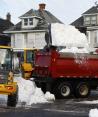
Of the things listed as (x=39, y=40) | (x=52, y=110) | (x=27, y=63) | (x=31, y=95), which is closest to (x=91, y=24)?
(x=39, y=40)

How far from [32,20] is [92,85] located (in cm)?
4456

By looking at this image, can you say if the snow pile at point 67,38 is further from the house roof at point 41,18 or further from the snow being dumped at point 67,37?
the house roof at point 41,18

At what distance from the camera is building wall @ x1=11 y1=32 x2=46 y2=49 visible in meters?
70.8

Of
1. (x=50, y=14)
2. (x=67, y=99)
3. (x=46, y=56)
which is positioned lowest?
(x=67, y=99)

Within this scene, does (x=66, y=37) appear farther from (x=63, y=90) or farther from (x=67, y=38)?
(x=63, y=90)

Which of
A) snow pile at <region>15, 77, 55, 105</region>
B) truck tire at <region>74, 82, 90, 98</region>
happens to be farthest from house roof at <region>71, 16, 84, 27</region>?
snow pile at <region>15, 77, 55, 105</region>

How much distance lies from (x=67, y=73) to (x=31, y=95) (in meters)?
2.69

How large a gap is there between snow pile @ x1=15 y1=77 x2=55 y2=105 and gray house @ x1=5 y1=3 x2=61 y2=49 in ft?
142

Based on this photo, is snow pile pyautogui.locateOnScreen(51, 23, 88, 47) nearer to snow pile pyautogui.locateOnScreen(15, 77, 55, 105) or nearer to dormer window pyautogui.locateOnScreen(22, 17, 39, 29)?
snow pile pyautogui.locateOnScreen(15, 77, 55, 105)

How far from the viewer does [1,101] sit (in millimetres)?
22484

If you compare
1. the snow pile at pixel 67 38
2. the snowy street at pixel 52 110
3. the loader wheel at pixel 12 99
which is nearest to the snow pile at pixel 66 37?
the snow pile at pixel 67 38

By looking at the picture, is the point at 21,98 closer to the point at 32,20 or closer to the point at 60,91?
the point at 60,91

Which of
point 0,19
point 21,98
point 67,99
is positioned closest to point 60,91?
point 67,99

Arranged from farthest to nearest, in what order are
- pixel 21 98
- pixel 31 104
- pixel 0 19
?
1. pixel 0 19
2. pixel 21 98
3. pixel 31 104
